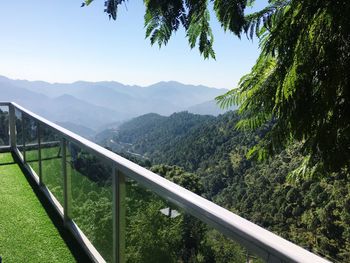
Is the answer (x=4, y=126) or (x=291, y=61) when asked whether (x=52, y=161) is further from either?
(x=291, y=61)

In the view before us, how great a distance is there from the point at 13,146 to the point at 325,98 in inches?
320

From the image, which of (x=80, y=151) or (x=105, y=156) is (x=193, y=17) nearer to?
(x=105, y=156)

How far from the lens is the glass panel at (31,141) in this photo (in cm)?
612

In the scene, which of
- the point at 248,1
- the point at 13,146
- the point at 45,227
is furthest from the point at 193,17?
the point at 13,146

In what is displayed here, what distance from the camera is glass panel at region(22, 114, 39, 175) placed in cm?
612

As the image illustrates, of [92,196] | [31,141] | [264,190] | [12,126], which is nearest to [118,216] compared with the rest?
[92,196]

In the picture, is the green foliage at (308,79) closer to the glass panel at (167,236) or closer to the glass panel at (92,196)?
the glass panel at (167,236)

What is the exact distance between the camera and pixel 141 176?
8.10 ft

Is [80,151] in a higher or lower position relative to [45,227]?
higher

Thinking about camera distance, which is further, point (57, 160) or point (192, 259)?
point (57, 160)

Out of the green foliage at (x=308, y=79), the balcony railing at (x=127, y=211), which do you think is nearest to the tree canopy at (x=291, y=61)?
the green foliage at (x=308, y=79)

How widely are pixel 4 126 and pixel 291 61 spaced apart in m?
8.17

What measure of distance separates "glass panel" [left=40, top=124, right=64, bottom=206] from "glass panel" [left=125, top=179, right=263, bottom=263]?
7.05ft

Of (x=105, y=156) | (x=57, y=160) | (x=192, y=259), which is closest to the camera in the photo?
(x=192, y=259)
